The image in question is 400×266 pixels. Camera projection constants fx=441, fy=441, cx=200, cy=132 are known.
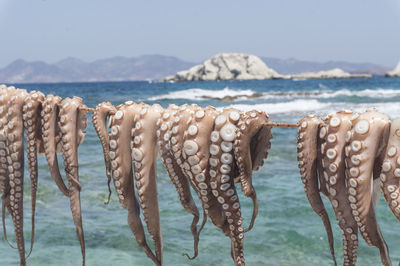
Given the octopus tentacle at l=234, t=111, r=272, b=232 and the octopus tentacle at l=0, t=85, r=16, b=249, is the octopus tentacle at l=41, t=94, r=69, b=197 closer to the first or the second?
the octopus tentacle at l=0, t=85, r=16, b=249

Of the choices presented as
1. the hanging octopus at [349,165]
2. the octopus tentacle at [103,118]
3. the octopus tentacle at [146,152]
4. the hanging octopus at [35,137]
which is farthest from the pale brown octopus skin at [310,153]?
the hanging octopus at [35,137]

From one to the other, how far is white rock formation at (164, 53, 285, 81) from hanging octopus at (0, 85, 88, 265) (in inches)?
4124

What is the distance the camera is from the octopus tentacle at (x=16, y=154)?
2.63 m

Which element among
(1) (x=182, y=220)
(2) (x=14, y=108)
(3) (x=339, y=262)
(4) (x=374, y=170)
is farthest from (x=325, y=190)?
(1) (x=182, y=220)

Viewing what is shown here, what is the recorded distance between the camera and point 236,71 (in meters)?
112

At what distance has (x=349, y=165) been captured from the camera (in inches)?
67.7

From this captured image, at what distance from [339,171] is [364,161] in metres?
0.12

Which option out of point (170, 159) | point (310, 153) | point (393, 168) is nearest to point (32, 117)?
point (170, 159)

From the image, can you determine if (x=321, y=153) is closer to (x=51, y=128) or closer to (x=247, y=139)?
(x=247, y=139)

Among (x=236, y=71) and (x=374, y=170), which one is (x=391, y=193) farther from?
(x=236, y=71)

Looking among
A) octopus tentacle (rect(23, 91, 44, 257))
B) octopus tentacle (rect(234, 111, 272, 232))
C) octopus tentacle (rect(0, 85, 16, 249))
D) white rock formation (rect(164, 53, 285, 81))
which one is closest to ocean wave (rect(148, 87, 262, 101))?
octopus tentacle (rect(0, 85, 16, 249))

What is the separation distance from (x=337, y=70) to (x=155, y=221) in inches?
4689

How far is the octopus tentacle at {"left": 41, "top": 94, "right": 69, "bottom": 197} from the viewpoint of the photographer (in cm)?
252

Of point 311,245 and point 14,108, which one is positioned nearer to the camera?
point 14,108
